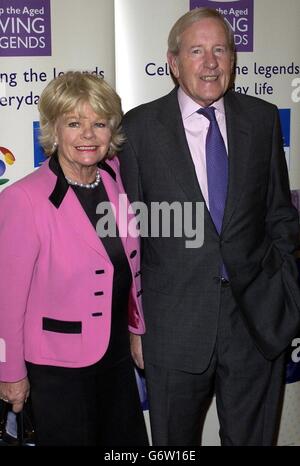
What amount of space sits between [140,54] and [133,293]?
1.09 metres

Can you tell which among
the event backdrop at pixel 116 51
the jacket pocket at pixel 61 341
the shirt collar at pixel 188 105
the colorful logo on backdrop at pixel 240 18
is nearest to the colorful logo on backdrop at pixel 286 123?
the event backdrop at pixel 116 51

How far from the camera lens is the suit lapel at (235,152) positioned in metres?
2.22

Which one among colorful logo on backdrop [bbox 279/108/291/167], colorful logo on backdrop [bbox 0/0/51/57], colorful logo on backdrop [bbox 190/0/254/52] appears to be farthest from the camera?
colorful logo on backdrop [bbox 279/108/291/167]

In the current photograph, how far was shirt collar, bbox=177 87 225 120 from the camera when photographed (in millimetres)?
2295

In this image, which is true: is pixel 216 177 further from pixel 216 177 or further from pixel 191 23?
pixel 191 23

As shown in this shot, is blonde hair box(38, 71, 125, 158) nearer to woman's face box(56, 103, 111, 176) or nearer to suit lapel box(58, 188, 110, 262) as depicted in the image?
woman's face box(56, 103, 111, 176)

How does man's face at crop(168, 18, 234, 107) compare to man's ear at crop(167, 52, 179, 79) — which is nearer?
man's face at crop(168, 18, 234, 107)

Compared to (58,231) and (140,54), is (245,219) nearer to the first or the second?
(58,231)

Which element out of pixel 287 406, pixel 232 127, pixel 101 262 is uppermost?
pixel 232 127

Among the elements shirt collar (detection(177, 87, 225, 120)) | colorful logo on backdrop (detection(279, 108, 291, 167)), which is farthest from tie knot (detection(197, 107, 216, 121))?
colorful logo on backdrop (detection(279, 108, 291, 167))

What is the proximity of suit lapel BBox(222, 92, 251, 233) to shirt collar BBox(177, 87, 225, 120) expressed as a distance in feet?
0.07

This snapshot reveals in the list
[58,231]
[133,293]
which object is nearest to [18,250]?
[58,231]

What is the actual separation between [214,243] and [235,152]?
1.09 ft

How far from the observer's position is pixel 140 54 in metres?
2.77
